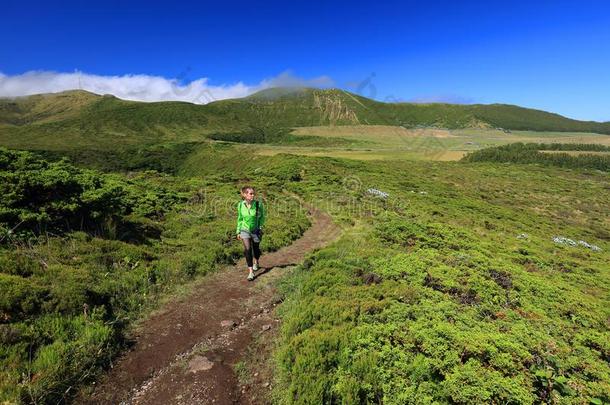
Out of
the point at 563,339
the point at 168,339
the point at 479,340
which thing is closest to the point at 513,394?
the point at 479,340

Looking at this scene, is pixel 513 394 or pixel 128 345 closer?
pixel 513 394

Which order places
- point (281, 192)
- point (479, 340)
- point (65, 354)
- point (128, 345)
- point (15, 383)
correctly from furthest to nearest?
point (281, 192), point (128, 345), point (479, 340), point (65, 354), point (15, 383)

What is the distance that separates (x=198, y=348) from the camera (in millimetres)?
6746

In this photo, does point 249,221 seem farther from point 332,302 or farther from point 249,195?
point 332,302

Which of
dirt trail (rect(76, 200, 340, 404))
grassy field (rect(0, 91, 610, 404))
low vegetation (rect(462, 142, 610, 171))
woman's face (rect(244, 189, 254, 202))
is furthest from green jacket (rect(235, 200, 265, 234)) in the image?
low vegetation (rect(462, 142, 610, 171))

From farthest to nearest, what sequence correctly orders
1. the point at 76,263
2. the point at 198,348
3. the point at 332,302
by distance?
the point at 76,263 < the point at 332,302 < the point at 198,348

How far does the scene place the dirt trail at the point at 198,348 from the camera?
5531 mm

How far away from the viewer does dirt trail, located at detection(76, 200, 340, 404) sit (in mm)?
5531

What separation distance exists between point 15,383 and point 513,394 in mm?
7387

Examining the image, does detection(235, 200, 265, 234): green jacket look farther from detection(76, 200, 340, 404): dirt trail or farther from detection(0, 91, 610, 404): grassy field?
detection(0, 91, 610, 404): grassy field

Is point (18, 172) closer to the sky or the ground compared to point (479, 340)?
closer to the sky

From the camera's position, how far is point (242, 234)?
34.4 ft

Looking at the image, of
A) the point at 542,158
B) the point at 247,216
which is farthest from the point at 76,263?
the point at 542,158

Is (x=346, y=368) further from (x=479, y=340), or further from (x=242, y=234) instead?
(x=242, y=234)
